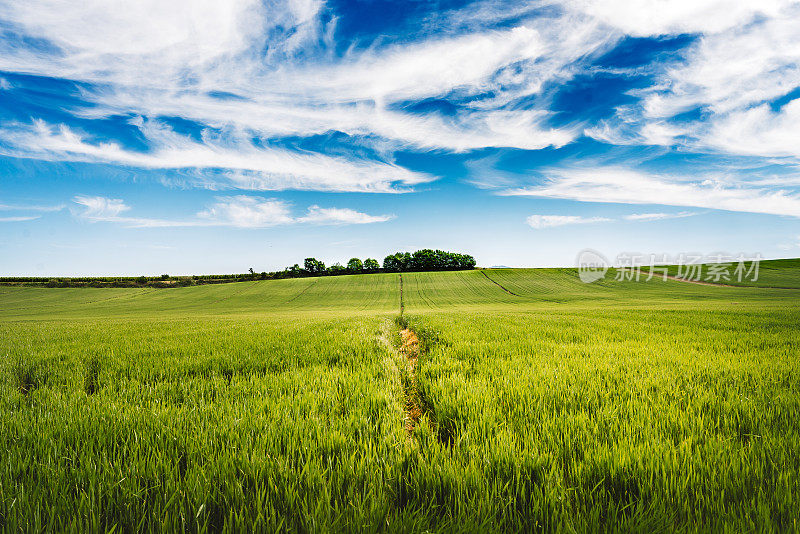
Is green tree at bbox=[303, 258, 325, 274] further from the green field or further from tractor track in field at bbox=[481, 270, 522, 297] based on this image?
the green field

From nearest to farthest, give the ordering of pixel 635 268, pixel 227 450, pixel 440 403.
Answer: pixel 227 450
pixel 440 403
pixel 635 268

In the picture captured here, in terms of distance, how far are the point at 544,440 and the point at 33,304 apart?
3088 inches

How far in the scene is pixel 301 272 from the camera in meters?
111

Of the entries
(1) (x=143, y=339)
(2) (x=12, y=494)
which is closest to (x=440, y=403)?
(2) (x=12, y=494)

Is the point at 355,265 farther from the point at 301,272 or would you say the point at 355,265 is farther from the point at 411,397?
the point at 411,397

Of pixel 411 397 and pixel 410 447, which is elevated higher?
pixel 410 447

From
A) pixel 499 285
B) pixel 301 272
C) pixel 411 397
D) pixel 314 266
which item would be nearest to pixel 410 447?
pixel 411 397

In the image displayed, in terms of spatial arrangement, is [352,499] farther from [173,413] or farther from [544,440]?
[173,413]

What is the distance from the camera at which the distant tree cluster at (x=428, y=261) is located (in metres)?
121

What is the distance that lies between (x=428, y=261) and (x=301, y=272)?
4871cm

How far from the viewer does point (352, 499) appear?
1.78m

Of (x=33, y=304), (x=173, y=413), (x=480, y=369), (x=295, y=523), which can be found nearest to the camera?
(x=295, y=523)

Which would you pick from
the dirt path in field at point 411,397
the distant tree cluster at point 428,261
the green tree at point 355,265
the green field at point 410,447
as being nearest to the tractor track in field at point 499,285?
the distant tree cluster at point 428,261

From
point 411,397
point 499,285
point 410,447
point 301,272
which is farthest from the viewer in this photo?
point 301,272
